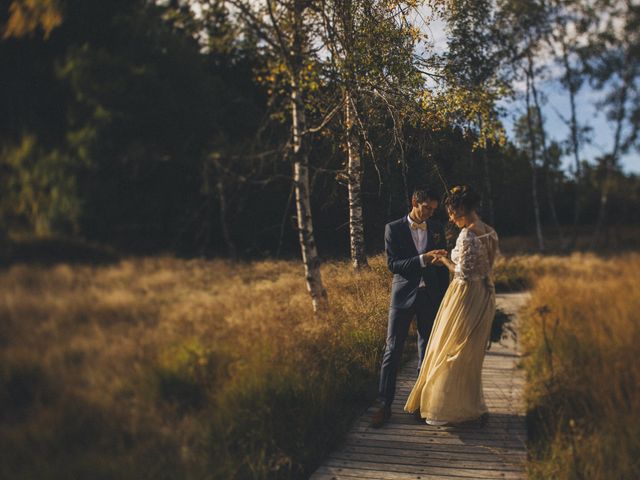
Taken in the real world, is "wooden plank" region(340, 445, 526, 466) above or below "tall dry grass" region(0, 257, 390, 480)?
below

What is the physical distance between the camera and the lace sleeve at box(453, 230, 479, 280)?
4453mm

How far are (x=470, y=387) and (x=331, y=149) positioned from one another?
287 centimetres

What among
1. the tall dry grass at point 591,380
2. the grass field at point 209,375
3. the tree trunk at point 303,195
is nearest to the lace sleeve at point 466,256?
the tall dry grass at point 591,380

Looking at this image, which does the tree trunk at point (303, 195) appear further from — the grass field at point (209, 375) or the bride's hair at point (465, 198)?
the bride's hair at point (465, 198)

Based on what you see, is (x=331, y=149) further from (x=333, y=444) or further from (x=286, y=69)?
(x=333, y=444)

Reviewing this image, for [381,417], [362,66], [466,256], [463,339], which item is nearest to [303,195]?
[466,256]

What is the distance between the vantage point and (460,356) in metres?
4.50

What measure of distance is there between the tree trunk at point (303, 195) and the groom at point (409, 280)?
2.25 feet

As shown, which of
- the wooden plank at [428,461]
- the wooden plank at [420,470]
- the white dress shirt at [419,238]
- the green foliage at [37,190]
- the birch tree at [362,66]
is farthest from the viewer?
the birch tree at [362,66]

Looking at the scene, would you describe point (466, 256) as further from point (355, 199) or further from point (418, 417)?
point (355, 199)

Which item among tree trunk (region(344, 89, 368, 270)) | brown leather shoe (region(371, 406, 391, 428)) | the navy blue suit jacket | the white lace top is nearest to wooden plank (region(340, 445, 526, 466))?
brown leather shoe (region(371, 406, 391, 428))

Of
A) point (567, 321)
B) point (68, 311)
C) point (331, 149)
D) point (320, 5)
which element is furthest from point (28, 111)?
point (567, 321)

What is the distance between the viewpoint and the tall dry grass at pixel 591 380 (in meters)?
3.37

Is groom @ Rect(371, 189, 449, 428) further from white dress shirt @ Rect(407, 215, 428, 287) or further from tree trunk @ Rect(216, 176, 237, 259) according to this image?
tree trunk @ Rect(216, 176, 237, 259)
